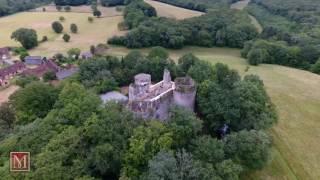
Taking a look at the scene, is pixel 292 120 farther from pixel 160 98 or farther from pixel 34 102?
pixel 34 102

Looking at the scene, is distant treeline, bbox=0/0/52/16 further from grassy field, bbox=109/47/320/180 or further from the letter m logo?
the letter m logo

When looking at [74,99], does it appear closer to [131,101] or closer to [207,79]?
[131,101]

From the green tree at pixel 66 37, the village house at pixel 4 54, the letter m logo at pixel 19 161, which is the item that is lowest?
the letter m logo at pixel 19 161

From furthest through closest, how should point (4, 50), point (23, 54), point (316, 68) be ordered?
point (4, 50)
point (23, 54)
point (316, 68)

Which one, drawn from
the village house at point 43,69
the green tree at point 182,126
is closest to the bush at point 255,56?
the village house at point 43,69

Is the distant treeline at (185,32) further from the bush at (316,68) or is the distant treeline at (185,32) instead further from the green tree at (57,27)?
the bush at (316,68)

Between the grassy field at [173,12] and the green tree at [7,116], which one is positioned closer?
the green tree at [7,116]

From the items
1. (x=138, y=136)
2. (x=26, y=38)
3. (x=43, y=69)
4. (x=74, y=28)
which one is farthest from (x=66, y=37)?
(x=138, y=136)
